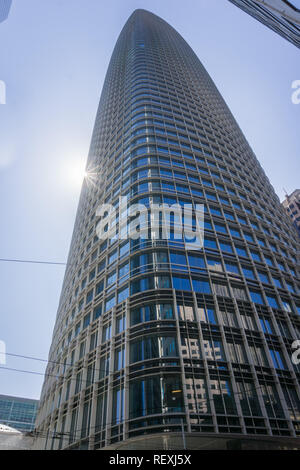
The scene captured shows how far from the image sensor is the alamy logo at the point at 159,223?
101 feet

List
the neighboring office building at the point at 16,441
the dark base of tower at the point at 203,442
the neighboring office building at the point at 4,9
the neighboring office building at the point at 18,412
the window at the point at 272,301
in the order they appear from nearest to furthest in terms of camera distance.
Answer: the dark base of tower at the point at 203,442 < the window at the point at 272,301 < the neighboring office building at the point at 16,441 < the neighboring office building at the point at 4,9 < the neighboring office building at the point at 18,412

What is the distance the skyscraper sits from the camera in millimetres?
21328

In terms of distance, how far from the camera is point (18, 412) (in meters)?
131

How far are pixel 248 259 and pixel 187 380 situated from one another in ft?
57.1

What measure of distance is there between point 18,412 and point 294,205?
14565 cm

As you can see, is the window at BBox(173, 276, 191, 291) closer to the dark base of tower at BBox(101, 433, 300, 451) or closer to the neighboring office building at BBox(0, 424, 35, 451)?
the dark base of tower at BBox(101, 433, 300, 451)

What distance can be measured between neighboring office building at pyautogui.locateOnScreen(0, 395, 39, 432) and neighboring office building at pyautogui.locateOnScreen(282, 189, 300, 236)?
138 m

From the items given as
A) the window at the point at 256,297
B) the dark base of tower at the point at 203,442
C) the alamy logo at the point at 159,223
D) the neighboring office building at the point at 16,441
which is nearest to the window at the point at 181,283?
the alamy logo at the point at 159,223

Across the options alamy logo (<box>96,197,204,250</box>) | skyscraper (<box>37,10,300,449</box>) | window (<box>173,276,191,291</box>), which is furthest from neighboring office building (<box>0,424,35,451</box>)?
window (<box>173,276,191,291</box>)

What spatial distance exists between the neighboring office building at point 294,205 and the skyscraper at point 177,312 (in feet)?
190

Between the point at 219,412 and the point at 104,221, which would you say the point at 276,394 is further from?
the point at 104,221

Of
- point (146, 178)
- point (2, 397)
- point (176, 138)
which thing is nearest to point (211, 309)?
point (146, 178)

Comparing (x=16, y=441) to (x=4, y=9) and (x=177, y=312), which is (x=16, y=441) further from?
(x=4, y=9)

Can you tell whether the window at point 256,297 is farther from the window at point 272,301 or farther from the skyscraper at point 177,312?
the window at point 272,301
